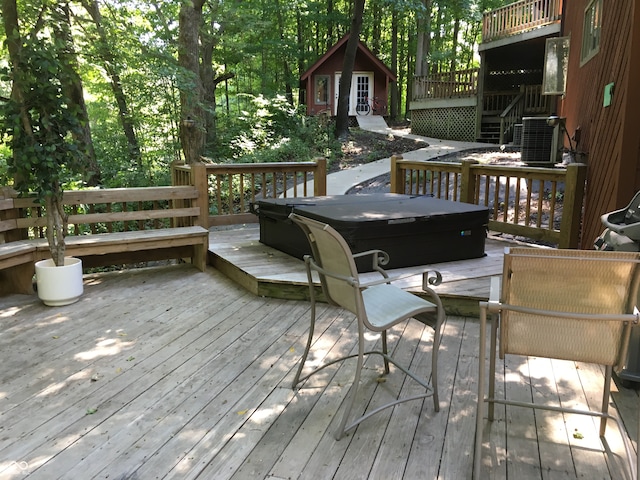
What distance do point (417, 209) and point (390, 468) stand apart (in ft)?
9.52

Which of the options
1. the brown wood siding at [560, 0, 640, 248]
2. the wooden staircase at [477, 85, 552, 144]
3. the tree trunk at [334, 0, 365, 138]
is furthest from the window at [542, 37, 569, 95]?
the tree trunk at [334, 0, 365, 138]

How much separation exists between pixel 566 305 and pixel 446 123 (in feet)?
51.2

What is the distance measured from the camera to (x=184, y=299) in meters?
4.29

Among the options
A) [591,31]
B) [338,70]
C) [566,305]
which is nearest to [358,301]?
[566,305]

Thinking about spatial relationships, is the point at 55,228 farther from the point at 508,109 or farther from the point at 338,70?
the point at 338,70

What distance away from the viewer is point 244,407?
254cm

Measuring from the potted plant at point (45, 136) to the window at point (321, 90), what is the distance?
17.5 metres

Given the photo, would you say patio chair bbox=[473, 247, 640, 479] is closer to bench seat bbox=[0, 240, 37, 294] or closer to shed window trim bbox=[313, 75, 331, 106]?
bench seat bbox=[0, 240, 37, 294]

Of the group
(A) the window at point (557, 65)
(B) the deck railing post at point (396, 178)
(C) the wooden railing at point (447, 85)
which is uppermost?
(C) the wooden railing at point (447, 85)

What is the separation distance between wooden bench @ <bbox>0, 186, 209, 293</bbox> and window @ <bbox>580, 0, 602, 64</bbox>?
4.60m

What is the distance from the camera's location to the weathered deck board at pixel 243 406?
2.07 m

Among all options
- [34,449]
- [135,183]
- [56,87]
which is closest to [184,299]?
[56,87]

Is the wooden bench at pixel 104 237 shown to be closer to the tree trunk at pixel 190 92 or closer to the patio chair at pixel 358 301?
the patio chair at pixel 358 301

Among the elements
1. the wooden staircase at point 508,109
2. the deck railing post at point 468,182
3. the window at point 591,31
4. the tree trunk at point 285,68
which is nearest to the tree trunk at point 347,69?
the wooden staircase at point 508,109
